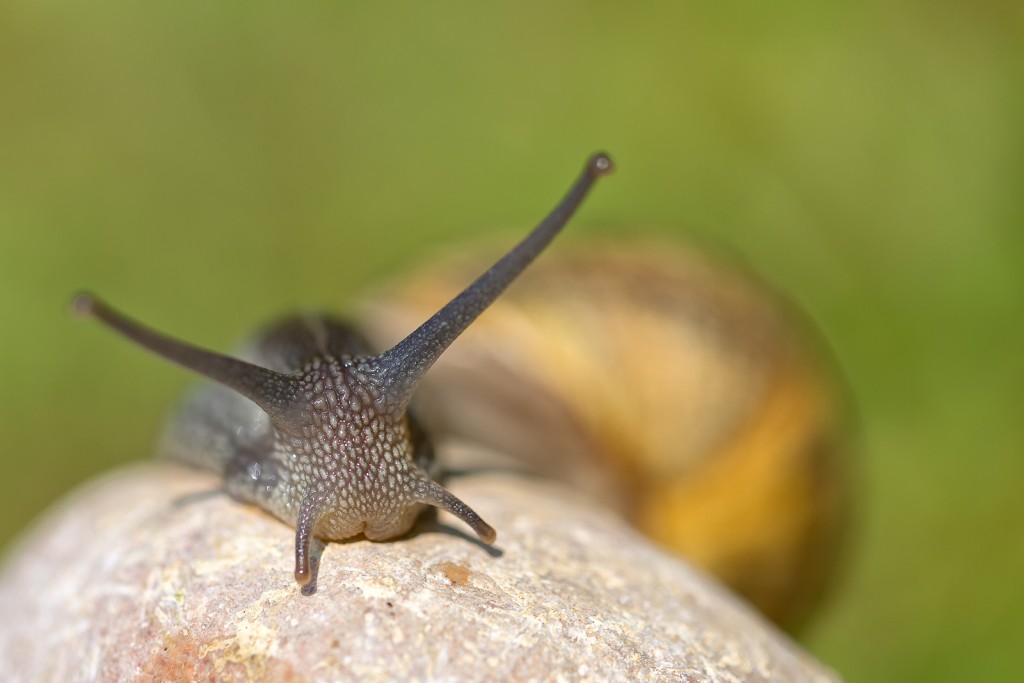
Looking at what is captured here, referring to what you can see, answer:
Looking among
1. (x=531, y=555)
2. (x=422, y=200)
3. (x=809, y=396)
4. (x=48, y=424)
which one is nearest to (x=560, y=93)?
(x=422, y=200)

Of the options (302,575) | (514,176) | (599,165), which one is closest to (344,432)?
(302,575)

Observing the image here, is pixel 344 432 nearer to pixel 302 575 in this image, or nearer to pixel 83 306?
pixel 302 575

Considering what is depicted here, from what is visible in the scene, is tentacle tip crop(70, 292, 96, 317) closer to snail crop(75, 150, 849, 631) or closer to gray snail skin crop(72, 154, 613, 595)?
gray snail skin crop(72, 154, 613, 595)

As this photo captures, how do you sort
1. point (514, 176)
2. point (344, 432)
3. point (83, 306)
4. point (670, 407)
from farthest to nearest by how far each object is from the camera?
point (514, 176) → point (670, 407) → point (344, 432) → point (83, 306)

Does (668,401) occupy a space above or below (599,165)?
below

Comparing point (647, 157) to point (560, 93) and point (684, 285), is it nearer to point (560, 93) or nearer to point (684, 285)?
point (560, 93)

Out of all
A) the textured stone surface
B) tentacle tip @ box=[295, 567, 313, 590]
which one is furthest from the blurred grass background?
tentacle tip @ box=[295, 567, 313, 590]

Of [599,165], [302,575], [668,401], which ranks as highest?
[599,165]
